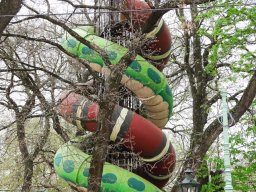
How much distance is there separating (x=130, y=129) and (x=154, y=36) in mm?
2346

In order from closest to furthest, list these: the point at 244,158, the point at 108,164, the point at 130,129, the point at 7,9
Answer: the point at 7,9, the point at 130,129, the point at 108,164, the point at 244,158

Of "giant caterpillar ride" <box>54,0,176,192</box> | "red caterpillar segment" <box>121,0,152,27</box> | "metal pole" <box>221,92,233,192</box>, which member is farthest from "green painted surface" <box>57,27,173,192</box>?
"metal pole" <box>221,92,233,192</box>

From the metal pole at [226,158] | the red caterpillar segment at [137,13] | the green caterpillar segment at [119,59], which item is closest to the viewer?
the metal pole at [226,158]

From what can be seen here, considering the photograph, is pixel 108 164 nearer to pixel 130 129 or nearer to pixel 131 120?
pixel 130 129

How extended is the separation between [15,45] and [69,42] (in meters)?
3.54

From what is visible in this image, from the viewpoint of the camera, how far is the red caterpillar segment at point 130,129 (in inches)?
454

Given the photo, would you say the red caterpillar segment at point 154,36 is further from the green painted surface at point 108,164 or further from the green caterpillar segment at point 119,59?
the green painted surface at point 108,164

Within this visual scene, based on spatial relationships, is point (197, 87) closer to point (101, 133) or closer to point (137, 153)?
point (137, 153)

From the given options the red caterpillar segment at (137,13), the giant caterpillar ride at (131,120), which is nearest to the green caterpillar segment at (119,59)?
the giant caterpillar ride at (131,120)

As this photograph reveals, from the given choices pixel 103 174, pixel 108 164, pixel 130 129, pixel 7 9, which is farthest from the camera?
pixel 108 164

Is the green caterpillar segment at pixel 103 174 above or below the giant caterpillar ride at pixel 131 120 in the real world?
below

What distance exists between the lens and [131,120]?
38.0ft

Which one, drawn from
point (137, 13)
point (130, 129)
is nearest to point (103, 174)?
point (130, 129)

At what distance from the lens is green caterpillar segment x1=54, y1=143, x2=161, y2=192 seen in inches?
457
